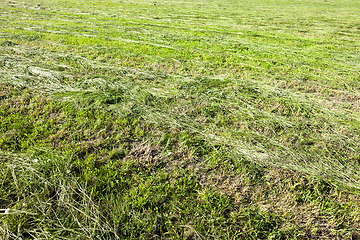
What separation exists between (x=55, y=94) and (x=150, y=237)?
3.55 meters

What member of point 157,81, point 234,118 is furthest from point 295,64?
point 157,81

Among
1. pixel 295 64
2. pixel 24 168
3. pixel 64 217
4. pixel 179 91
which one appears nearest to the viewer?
pixel 64 217

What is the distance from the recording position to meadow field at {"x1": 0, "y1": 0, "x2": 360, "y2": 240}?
1989mm

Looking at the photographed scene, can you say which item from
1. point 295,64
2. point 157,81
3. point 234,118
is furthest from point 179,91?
point 295,64

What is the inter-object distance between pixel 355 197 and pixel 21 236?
140 inches

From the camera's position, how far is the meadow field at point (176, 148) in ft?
6.53

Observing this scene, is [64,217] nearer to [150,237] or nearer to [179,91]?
[150,237]

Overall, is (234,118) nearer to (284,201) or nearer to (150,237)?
(284,201)

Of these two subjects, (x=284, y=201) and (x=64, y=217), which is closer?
A: (x=64, y=217)

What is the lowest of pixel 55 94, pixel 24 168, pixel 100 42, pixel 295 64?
pixel 24 168

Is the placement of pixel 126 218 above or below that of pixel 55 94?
below

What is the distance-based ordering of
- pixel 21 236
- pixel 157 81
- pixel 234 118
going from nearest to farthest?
pixel 21 236 < pixel 234 118 < pixel 157 81

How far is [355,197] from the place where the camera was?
2.30 meters

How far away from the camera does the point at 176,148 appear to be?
2902mm
